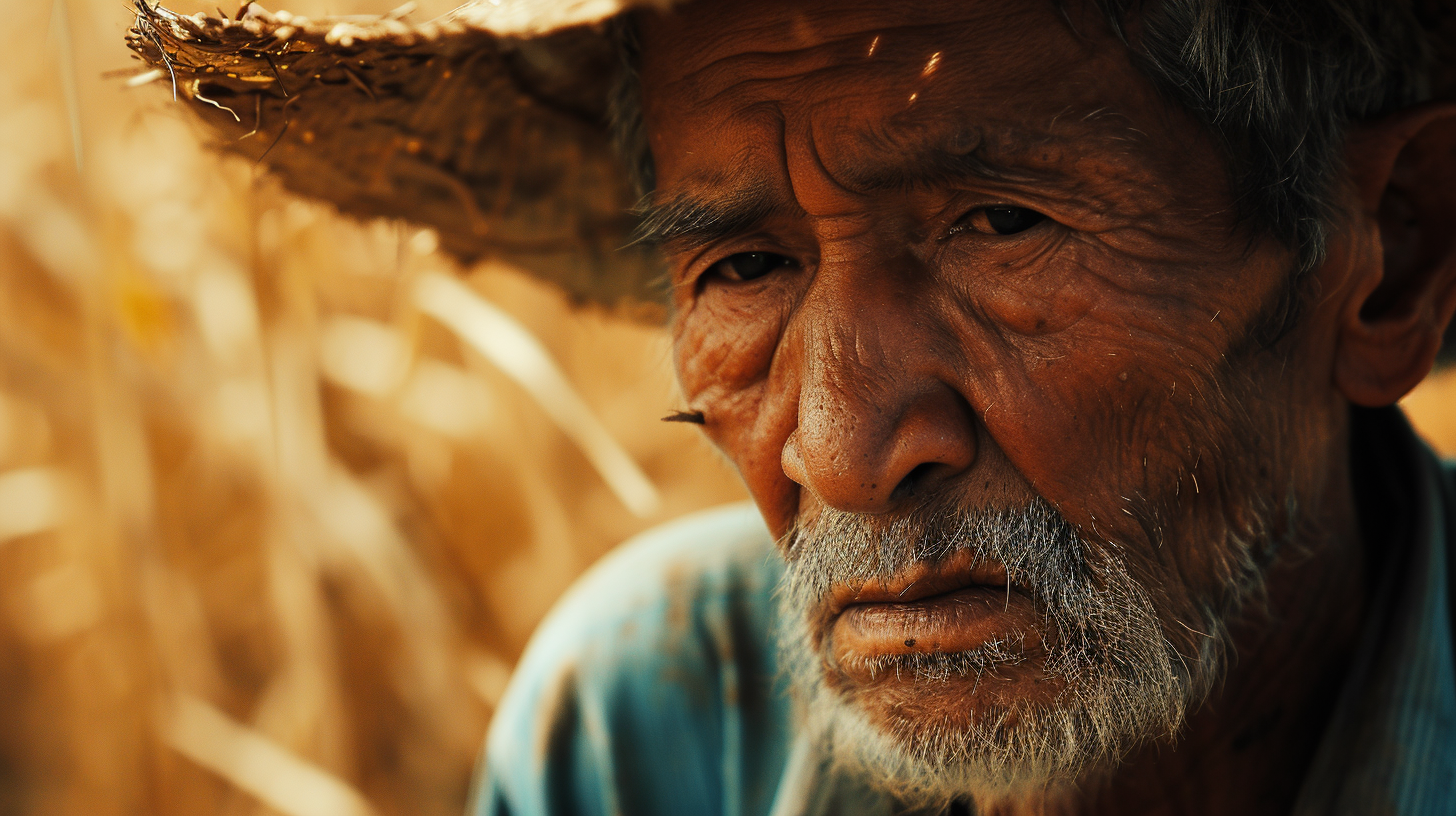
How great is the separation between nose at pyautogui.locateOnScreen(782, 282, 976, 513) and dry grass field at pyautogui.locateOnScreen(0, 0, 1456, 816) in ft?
3.55

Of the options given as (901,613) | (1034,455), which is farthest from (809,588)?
(1034,455)

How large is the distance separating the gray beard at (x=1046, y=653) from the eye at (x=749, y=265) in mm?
301

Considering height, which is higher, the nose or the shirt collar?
the nose

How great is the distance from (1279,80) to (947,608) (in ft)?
2.13

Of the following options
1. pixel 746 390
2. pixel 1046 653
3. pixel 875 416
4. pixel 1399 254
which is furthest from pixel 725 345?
pixel 1399 254

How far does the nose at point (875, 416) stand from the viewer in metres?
0.99

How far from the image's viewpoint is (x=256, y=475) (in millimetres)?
2613

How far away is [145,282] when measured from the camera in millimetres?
2369

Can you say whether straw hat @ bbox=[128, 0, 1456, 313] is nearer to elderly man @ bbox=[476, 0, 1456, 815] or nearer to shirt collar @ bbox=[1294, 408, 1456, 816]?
elderly man @ bbox=[476, 0, 1456, 815]

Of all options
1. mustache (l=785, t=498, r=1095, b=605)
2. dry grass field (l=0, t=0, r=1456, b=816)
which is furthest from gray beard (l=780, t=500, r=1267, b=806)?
dry grass field (l=0, t=0, r=1456, b=816)

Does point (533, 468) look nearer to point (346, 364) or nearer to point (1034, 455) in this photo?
point (346, 364)

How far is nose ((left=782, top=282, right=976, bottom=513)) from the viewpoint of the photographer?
38.9 inches

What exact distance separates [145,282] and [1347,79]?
238 cm

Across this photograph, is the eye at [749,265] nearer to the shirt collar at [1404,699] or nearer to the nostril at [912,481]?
the nostril at [912,481]
